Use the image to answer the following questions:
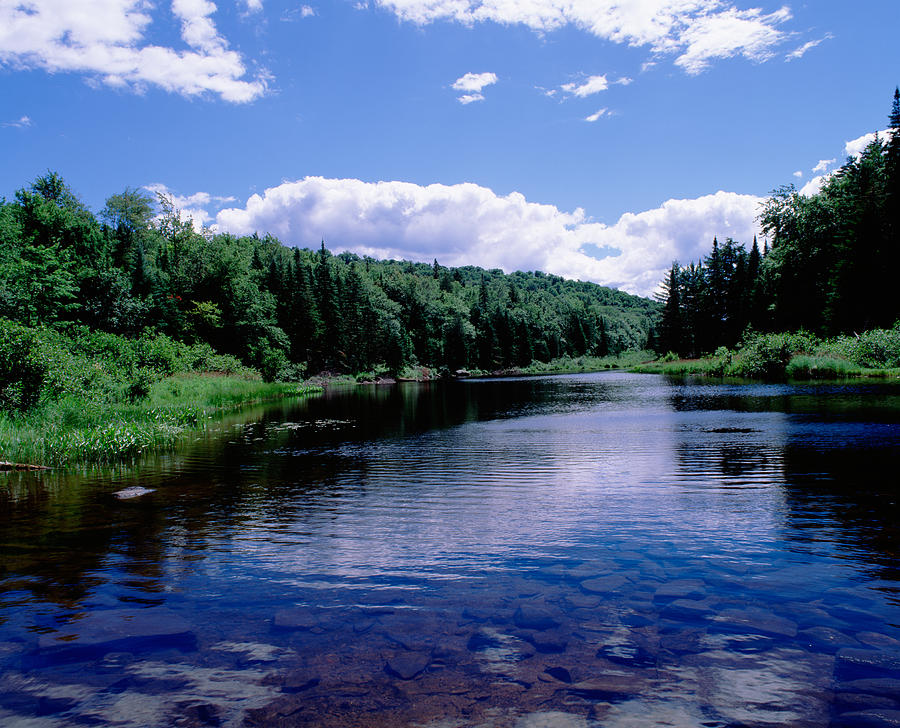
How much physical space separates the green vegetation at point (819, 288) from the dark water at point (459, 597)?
1704 inches

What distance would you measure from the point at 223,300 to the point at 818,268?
81.5 metres

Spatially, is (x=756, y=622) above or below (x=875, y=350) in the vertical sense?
below

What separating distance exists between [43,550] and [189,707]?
628 cm

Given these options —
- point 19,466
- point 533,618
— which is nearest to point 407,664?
point 533,618

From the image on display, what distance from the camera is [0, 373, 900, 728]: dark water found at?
4.82 meters

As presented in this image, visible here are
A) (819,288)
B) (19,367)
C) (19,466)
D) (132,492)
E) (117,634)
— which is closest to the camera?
(117,634)

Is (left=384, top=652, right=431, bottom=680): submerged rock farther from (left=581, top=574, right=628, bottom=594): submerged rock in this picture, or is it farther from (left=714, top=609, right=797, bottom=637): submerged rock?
(left=714, top=609, right=797, bottom=637): submerged rock

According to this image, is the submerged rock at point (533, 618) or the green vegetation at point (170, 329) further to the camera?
the green vegetation at point (170, 329)

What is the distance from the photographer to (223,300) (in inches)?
3135

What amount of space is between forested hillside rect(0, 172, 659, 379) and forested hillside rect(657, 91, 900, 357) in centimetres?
5235

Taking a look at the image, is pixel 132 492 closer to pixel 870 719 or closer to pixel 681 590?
pixel 681 590

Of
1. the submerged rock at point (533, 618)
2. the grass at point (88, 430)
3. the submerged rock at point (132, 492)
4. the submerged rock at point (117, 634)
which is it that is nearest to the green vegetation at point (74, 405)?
the grass at point (88, 430)

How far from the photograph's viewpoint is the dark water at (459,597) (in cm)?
482

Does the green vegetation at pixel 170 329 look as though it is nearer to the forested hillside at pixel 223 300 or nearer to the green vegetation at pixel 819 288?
the forested hillside at pixel 223 300
